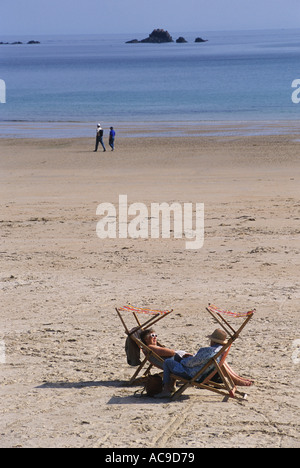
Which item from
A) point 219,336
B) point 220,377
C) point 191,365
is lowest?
Result: point 220,377

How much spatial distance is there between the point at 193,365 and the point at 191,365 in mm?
23

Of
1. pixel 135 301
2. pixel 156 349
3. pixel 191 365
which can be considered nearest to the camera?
pixel 191 365

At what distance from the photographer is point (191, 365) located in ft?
26.6

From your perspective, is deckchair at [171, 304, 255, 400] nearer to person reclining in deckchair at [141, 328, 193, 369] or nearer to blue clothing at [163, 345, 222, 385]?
blue clothing at [163, 345, 222, 385]

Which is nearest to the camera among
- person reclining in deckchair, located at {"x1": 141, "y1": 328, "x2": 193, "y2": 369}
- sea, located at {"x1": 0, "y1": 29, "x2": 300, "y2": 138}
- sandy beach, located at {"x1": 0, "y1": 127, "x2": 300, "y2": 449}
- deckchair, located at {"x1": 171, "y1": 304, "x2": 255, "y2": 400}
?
sandy beach, located at {"x1": 0, "y1": 127, "x2": 300, "y2": 449}

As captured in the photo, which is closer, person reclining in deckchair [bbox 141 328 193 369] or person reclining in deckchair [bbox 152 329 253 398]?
person reclining in deckchair [bbox 152 329 253 398]

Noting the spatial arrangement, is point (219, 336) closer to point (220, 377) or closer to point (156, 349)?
point (220, 377)

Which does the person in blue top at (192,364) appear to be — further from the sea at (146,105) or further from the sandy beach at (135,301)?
the sea at (146,105)

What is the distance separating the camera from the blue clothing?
8016 millimetres

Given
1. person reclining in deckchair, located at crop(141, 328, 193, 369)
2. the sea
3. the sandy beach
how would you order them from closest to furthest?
the sandy beach < person reclining in deckchair, located at crop(141, 328, 193, 369) < the sea

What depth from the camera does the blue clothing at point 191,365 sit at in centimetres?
802

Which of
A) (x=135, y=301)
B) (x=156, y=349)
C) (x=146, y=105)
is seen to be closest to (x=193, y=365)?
(x=156, y=349)

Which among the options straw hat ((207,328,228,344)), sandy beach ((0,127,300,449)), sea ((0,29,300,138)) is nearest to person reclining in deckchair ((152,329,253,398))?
straw hat ((207,328,228,344))

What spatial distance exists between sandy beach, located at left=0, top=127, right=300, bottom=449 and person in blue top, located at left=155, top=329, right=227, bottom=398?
0.22m
